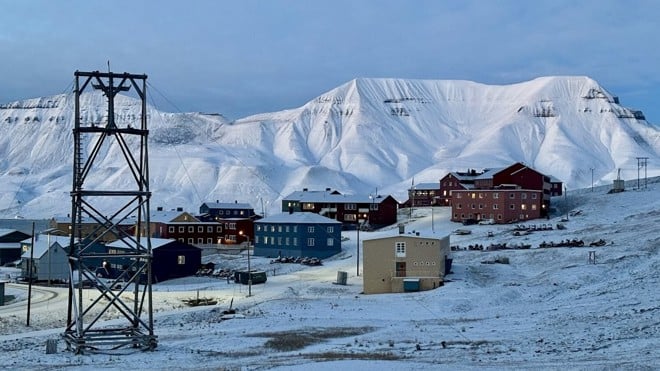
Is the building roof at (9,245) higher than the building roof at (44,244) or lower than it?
lower

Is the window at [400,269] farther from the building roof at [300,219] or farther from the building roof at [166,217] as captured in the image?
the building roof at [166,217]

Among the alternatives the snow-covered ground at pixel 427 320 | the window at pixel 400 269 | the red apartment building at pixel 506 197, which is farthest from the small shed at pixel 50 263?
the red apartment building at pixel 506 197

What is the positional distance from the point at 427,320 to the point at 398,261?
14559mm

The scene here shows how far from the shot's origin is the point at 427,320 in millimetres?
35750

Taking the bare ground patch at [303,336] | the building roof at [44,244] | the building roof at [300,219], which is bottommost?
the bare ground patch at [303,336]

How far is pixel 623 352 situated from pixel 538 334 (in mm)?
5496

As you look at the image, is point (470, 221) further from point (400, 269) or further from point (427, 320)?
point (427, 320)

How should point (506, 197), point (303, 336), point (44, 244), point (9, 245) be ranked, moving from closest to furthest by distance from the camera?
1. point (303, 336)
2. point (44, 244)
3. point (506, 197)
4. point (9, 245)

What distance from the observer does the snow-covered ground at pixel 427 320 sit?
81.8 feet

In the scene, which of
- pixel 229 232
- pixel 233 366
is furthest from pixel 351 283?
pixel 229 232

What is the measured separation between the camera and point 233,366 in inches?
955

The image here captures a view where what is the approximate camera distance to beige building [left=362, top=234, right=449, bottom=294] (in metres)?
49.7

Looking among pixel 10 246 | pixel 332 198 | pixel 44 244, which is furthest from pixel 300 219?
pixel 10 246

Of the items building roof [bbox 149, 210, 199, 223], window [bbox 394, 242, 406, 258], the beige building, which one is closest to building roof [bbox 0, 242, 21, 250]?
building roof [bbox 149, 210, 199, 223]
